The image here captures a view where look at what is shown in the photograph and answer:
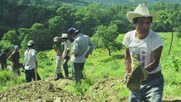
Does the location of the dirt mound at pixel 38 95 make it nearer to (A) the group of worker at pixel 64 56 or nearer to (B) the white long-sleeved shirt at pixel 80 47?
(A) the group of worker at pixel 64 56

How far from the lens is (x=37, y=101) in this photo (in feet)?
14.0

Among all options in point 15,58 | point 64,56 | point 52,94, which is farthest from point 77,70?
point 15,58

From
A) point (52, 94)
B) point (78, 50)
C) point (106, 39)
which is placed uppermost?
point (78, 50)

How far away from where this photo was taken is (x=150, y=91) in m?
2.68

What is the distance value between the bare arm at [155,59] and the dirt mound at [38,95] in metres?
2.07

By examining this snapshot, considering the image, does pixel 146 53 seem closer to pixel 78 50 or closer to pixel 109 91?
pixel 109 91

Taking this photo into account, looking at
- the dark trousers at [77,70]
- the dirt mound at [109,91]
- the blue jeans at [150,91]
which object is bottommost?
the dirt mound at [109,91]

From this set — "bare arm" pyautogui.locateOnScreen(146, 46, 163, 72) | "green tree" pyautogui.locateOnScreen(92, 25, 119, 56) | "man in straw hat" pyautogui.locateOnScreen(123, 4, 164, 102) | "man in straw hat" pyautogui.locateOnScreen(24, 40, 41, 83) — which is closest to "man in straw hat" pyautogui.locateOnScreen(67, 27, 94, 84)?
"man in straw hat" pyautogui.locateOnScreen(24, 40, 41, 83)

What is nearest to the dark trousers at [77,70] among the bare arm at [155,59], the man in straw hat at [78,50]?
the man in straw hat at [78,50]

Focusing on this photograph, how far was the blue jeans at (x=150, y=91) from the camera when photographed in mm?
2586

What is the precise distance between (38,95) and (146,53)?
3258mm

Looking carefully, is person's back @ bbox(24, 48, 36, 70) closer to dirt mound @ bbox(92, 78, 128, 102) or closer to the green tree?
dirt mound @ bbox(92, 78, 128, 102)

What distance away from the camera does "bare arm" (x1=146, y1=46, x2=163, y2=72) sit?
8.32 ft

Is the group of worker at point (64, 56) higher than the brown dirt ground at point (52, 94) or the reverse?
higher
